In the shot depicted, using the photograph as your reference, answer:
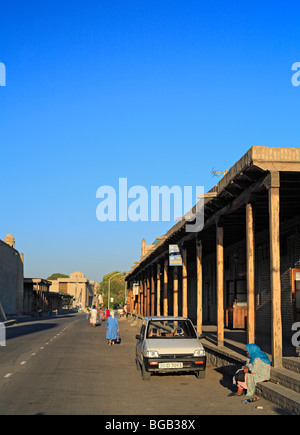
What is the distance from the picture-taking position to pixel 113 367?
15.9 m

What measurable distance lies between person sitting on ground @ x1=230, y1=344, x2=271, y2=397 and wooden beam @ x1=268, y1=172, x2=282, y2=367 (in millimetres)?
558

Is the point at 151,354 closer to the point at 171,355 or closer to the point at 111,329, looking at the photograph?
the point at 171,355

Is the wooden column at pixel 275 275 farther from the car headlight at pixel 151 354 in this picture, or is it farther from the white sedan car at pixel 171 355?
the car headlight at pixel 151 354

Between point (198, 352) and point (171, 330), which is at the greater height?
point (171, 330)

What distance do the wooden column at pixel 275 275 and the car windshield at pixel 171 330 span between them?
11.0 ft

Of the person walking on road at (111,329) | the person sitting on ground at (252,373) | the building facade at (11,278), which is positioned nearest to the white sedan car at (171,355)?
the person sitting on ground at (252,373)

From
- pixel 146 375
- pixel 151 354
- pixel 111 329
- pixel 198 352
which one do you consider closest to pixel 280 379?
pixel 198 352

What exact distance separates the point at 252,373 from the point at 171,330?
13.4ft

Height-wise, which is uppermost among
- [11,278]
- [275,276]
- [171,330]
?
[11,278]

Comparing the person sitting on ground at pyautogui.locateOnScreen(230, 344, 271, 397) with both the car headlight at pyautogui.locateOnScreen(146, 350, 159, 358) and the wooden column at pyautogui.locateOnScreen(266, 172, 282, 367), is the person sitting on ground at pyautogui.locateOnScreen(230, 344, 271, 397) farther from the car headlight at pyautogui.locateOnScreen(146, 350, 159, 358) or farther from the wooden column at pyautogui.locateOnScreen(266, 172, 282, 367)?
the car headlight at pyautogui.locateOnScreen(146, 350, 159, 358)

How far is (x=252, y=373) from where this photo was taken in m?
10.4
